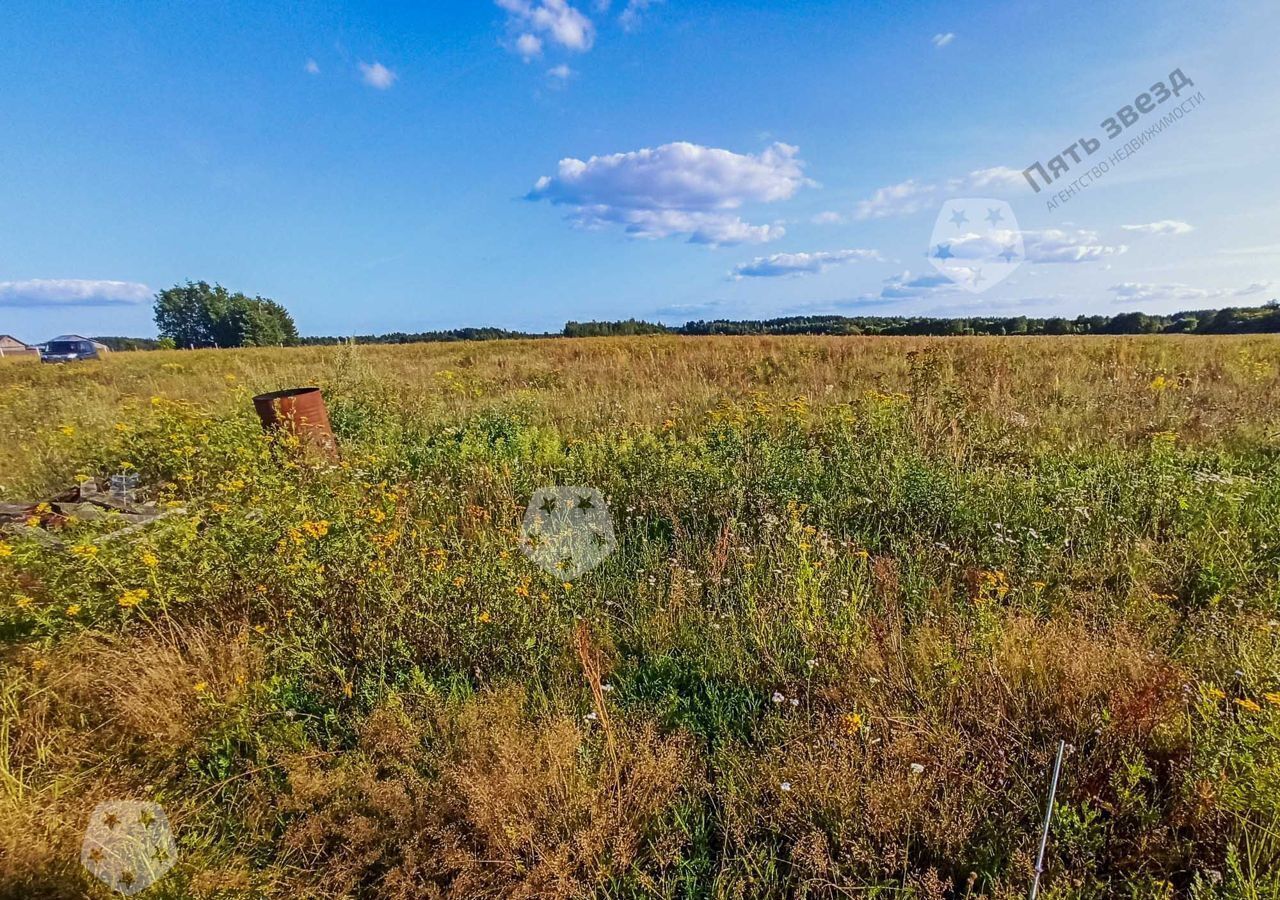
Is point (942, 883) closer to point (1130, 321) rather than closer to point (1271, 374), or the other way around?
point (1271, 374)

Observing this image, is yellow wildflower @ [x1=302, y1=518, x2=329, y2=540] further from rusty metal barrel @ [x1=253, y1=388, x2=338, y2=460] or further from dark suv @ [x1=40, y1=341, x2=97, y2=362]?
dark suv @ [x1=40, y1=341, x2=97, y2=362]

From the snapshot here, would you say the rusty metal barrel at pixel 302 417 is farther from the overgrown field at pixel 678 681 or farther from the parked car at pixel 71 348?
the parked car at pixel 71 348

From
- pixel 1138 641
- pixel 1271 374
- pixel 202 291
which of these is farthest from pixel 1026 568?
pixel 202 291

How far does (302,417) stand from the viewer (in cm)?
491

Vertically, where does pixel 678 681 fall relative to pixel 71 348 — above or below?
below

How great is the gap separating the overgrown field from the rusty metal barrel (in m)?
0.56

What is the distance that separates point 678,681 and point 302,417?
4317mm

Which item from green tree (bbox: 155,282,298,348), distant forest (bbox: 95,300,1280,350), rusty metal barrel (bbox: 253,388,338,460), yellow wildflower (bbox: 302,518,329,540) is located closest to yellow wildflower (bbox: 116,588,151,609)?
yellow wildflower (bbox: 302,518,329,540)

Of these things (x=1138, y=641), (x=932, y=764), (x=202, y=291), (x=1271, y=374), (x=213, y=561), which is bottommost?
(x=932, y=764)

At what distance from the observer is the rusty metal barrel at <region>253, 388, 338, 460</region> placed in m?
4.78

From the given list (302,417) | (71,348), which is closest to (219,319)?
(71,348)

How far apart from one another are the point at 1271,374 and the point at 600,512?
406 inches

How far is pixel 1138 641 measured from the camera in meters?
2.38

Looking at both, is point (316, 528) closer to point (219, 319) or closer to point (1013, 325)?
point (1013, 325)
